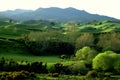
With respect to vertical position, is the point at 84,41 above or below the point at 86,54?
above

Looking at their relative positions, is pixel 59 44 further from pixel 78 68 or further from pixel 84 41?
pixel 78 68

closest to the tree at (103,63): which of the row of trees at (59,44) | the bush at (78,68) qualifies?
the bush at (78,68)

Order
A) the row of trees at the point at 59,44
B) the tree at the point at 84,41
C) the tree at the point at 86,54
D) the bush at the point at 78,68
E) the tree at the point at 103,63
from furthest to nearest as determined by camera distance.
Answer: the tree at the point at 84,41
the row of trees at the point at 59,44
the tree at the point at 86,54
the tree at the point at 103,63
the bush at the point at 78,68

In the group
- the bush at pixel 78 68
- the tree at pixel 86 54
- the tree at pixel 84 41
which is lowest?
the bush at pixel 78 68

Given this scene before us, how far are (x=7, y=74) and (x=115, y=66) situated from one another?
36.7m

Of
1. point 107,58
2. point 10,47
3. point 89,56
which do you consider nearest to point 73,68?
point 107,58

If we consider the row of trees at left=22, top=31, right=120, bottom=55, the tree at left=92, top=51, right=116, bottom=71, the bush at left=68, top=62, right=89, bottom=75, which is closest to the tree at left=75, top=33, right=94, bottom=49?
the row of trees at left=22, top=31, right=120, bottom=55

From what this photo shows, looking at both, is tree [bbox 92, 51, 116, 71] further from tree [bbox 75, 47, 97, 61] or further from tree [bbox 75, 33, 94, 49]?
tree [bbox 75, 33, 94, 49]

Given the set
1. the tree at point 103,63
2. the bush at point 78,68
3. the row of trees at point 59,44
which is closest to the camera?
the bush at point 78,68

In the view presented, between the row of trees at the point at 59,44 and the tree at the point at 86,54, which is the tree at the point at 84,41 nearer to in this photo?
the row of trees at the point at 59,44

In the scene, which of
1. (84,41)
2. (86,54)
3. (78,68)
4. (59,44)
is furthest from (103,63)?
(84,41)

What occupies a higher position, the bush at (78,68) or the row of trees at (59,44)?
the row of trees at (59,44)

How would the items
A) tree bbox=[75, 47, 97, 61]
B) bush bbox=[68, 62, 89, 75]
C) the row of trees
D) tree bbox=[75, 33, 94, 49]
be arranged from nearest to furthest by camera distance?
bush bbox=[68, 62, 89, 75], tree bbox=[75, 47, 97, 61], the row of trees, tree bbox=[75, 33, 94, 49]

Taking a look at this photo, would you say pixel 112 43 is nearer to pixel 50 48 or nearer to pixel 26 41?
pixel 50 48
